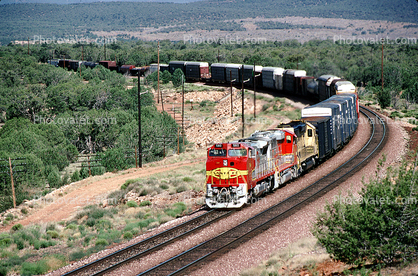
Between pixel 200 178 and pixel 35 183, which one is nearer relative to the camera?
pixel 200 178

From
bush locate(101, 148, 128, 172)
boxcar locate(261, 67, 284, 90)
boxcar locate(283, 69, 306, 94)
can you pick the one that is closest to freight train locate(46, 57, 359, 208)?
boxcar locate(283, 69, 306, 94)

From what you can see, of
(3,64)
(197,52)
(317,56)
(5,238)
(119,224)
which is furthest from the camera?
(197,52)

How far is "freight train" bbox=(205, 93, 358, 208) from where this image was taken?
2188cm

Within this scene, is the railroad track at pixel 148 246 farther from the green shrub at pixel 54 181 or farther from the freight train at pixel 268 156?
the green shrub at pixel 54 181

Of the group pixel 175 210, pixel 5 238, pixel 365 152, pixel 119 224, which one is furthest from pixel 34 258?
pixel 365 152

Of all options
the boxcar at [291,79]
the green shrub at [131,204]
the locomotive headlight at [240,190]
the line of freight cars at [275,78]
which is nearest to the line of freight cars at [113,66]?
the line of freight cars at [275,78]

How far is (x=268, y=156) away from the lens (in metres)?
24.2

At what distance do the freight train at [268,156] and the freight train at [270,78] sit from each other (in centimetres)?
1431

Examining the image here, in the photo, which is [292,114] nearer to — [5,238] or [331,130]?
[331,130]

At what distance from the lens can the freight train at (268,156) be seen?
2188 cm

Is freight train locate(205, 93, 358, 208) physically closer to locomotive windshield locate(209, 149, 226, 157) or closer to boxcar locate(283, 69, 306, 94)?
locomotive windshield locate(209, 149, 226, 157)

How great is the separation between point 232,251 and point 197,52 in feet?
461

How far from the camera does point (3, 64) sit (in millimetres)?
125125

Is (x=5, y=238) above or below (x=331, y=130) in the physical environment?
below
